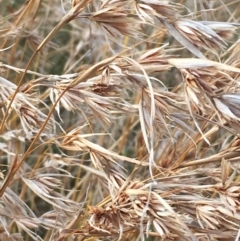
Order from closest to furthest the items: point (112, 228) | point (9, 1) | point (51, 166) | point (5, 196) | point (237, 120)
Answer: point (237, 120)
point (112, 228)
point (5, 196)
point (51, 166)
point (9, 1)

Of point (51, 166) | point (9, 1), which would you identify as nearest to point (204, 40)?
point (51, 166)

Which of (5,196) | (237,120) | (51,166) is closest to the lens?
(237,120)

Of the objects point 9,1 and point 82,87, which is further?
point 9,1

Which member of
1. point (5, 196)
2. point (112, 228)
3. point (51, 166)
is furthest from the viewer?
point (51, 166)

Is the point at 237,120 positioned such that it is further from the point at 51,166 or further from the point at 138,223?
the point at 51,166

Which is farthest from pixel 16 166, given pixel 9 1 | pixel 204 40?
pixel 9 1

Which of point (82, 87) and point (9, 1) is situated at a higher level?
point (82, 87)

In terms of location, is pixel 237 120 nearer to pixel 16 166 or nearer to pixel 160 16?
pixel 160 16

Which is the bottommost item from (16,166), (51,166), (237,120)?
(51,166)

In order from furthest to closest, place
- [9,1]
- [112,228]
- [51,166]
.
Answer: [9,1] < [51,166] < [112,228]
